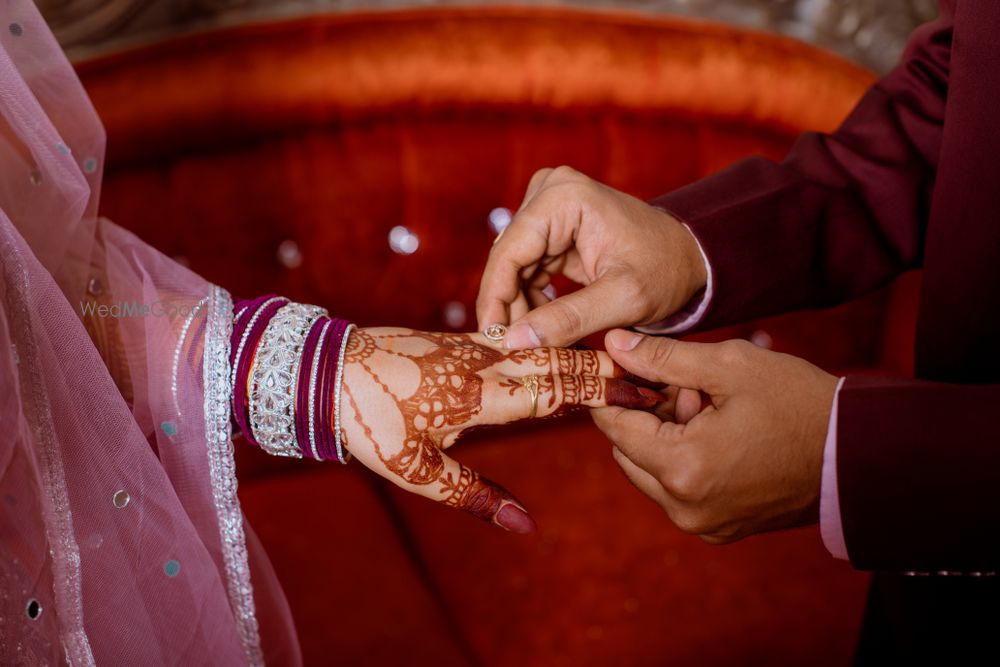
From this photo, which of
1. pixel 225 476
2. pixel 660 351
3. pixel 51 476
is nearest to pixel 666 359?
pixel 660 351

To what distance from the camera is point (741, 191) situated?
95 cm

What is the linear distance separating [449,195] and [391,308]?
0.26 m

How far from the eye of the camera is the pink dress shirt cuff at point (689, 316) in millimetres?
929

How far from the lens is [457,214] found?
1.58m

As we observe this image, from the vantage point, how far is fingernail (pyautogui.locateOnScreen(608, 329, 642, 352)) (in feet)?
2.69

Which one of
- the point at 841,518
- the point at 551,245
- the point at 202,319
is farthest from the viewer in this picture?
the point at 551,245

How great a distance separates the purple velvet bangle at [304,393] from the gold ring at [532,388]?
22cm

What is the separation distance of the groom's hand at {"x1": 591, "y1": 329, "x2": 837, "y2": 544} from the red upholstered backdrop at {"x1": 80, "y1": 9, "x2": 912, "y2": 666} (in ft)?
1.91

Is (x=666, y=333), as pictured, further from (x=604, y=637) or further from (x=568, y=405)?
(x=604, y=637)

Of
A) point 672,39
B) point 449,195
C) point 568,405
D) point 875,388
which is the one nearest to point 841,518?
point 875,388

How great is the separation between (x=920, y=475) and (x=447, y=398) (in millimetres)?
433

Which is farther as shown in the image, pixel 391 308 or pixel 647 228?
pixel 391 308

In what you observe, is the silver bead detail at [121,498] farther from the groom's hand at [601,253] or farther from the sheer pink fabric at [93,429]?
the groom's hand at [601,253]

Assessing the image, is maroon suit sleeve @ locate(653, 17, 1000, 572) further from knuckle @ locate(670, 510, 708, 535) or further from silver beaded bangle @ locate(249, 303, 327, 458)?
silver beaded bangle @ locate(249, 303, 327, 458)
